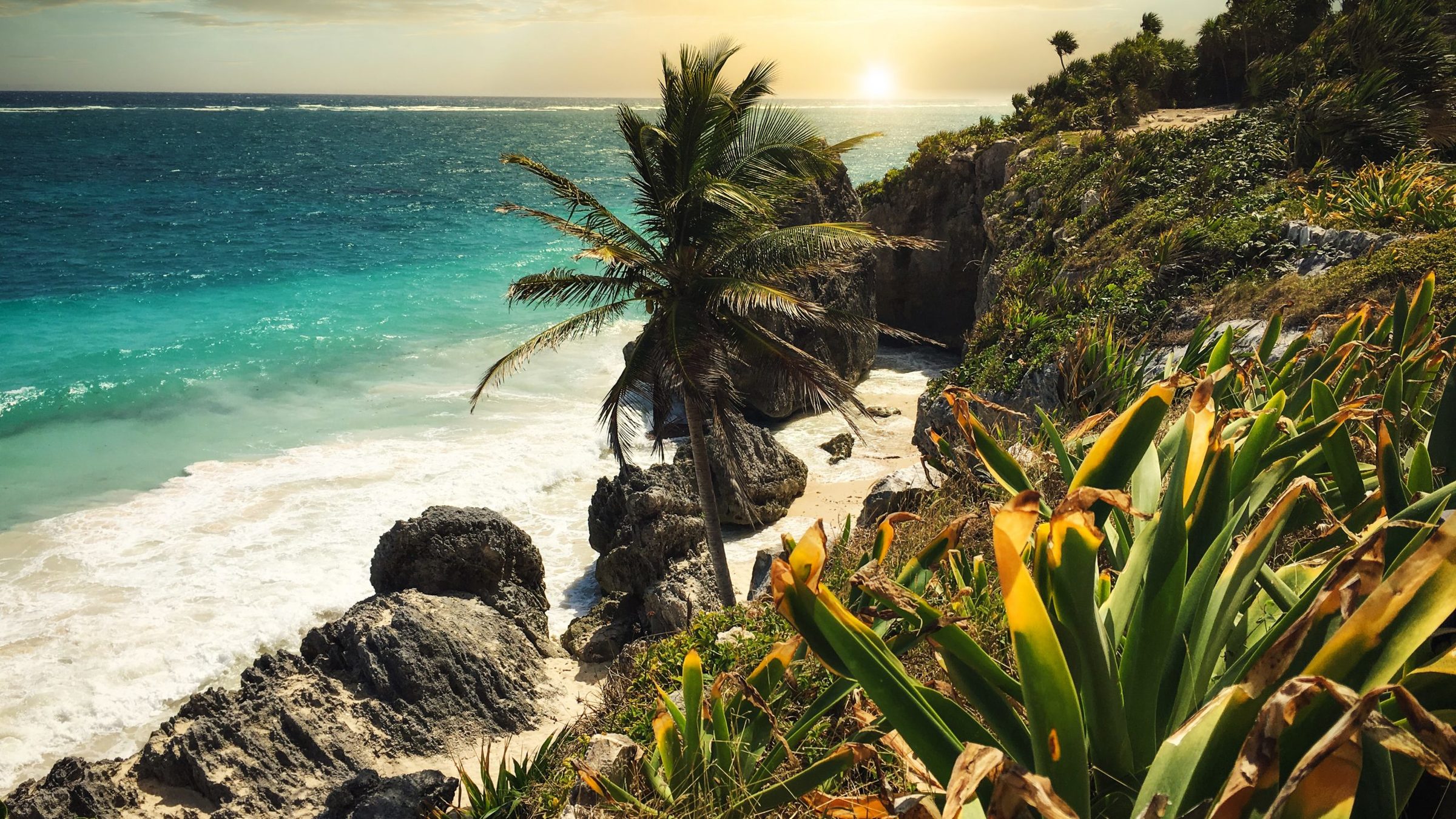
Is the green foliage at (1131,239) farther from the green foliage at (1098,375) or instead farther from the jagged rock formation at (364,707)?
the jagged rock formation at (364,707)

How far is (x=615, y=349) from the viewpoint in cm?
2983

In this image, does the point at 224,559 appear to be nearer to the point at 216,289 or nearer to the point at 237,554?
the point at 237,554

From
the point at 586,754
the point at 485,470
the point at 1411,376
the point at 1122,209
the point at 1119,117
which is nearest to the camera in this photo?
the point at 586,754

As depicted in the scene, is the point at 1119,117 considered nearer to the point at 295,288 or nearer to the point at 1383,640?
the point at 1383,640

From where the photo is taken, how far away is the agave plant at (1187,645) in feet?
4.75

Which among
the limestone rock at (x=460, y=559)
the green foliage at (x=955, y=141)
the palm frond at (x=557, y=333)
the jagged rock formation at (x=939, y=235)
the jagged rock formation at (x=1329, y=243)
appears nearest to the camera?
the jagged rock formation at (x=1329, y=243)

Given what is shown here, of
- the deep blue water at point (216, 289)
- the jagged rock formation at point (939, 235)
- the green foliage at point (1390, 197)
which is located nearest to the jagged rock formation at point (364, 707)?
the deep blue water at point (216, 289)

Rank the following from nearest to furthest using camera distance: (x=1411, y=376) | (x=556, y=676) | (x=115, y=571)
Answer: (x=1411, y=376) < (x=556, y=676) < (x=115, y=571)

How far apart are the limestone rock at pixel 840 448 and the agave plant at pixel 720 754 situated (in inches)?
618

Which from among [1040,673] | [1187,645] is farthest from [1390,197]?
[1040,673]

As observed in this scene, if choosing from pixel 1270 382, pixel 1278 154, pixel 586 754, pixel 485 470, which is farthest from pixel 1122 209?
pixel 586 754

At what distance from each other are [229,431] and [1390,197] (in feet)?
78.5

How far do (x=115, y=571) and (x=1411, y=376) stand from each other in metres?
17.6

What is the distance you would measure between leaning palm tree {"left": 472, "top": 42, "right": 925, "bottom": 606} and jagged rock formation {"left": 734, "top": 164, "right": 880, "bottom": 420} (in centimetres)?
933
